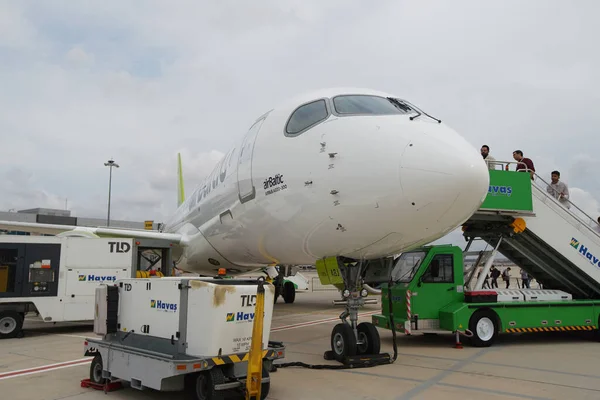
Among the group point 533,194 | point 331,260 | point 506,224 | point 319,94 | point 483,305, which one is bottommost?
point 483,305

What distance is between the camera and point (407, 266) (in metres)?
10.1

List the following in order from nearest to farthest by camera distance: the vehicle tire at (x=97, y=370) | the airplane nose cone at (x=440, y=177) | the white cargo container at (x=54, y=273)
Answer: the airplane nose cone at (x=440, y=177), the vehicle tire at (x=97, y=370), the white cargo container at (x=54, y=273)

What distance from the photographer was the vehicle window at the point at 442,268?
31.2ft

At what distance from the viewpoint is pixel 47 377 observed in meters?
6.47

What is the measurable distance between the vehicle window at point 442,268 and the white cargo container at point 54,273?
6.83 meters

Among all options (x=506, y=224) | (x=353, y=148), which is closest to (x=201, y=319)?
(x=353, y=148)

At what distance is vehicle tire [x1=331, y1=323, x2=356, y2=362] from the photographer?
696 cm

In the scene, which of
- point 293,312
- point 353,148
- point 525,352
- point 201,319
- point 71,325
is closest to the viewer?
point 201,319

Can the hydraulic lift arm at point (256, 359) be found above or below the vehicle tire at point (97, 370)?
above

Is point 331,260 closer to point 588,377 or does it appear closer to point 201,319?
point 201,319

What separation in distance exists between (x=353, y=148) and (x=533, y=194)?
5976 millimetres

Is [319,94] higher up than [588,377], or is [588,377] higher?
[319,94]

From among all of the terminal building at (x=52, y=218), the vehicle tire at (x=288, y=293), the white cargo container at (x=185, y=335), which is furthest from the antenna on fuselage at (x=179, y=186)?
the terminal building at (x=52, y=218)

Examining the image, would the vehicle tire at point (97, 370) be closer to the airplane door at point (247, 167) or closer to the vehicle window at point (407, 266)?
the airplane door at point (247, 167)
